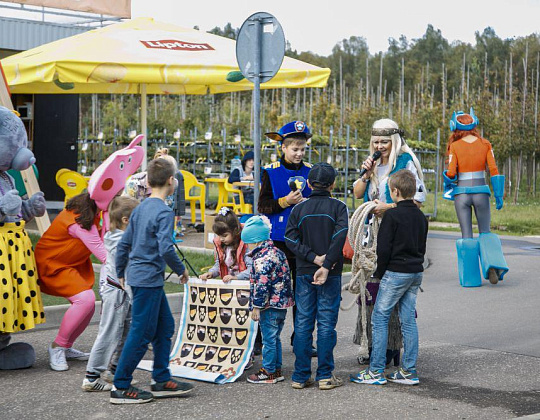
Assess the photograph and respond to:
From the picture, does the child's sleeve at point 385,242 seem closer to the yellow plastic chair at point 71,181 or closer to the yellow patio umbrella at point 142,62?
the yellow patio umbrella at point 142,62

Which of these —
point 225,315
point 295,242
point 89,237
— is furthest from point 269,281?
point 89,237

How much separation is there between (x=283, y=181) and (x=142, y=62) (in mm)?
4713

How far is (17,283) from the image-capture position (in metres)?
6.43

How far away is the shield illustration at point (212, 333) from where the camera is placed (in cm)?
666

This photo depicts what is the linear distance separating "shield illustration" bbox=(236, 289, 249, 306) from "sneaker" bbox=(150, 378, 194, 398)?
105 cm

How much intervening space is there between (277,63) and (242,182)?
275 inches

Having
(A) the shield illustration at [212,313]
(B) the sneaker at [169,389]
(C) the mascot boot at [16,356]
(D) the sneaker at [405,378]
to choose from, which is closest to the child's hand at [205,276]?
(A) the shield illustration at [212,313]

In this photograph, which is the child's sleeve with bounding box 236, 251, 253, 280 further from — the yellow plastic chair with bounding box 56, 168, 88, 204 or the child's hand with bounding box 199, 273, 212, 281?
the yellow plastic chair with bounding box 56, 168, 88, 204

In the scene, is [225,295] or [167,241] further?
[225,295]

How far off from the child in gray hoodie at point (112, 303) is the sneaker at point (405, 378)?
6.49ft

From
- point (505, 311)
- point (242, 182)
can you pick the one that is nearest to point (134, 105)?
point (242, 182)

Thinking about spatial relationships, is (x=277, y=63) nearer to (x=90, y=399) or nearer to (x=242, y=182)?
(x=90, y=399)

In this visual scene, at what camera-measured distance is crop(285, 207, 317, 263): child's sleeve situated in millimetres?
5887

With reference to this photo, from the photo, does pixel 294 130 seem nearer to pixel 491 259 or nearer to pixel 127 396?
pixel 127 396
